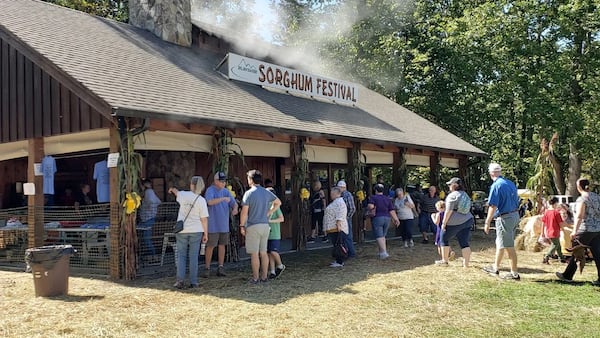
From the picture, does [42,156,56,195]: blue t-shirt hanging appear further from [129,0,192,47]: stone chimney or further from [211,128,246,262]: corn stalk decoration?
[129,0,192,47]: stone chimney

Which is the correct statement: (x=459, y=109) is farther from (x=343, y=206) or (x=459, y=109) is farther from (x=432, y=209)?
(x=343, y=206)

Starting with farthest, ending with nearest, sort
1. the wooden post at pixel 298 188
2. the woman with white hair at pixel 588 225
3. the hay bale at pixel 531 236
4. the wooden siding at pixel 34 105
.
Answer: the wooden post at pixel 298 188, the hay bale at pixel 531 236, the wooden siding at pixel 34 105, the woman with white hair at pixel 588 225

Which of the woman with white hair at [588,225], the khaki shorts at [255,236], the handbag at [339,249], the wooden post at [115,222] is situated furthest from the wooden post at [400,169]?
the wooden post at [115,222]

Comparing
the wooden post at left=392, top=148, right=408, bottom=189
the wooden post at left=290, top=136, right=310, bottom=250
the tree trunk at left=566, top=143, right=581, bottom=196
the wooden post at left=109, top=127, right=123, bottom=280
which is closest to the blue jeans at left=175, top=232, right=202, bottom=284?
Result: the wooden post at left=109, top=127, right=123, bottom=280

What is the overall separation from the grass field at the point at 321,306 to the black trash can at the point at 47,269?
18cm

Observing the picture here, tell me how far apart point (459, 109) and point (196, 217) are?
775 inches

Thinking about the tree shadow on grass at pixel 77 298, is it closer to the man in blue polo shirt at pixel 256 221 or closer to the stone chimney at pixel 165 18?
the man in blue polo shirt at pixel 256 221

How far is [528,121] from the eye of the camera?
2369cm

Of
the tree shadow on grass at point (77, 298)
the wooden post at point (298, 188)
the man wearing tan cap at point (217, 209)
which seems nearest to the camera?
the tree shadow on grass at point (77, 298)

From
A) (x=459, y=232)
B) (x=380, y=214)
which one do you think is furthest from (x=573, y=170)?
(x=459, y=232)

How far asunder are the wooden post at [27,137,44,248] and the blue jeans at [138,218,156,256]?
77.7 inches

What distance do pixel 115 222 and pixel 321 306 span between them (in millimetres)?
3666

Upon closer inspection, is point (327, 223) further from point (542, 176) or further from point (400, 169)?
point (542, 176)

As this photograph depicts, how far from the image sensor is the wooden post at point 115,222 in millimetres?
8250
